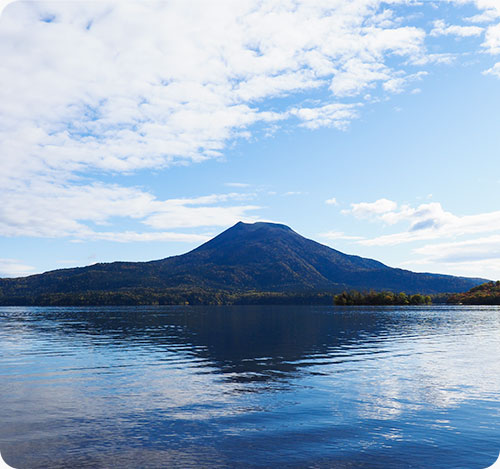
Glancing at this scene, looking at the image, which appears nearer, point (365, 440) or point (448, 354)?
point (365, 440)

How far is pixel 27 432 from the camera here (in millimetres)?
24766

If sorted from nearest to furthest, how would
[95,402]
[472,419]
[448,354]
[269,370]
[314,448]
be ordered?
1. [314,448]
2. [472,419]
3. [95,402]
4. [269,370]
5. [448,354]

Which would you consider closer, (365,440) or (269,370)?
(365,440)

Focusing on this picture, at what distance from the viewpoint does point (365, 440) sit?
77.5 ft

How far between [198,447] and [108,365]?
29.2 meters

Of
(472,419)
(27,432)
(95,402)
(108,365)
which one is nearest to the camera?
(27,432)

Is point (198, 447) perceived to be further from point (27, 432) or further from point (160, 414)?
point (27, 432)

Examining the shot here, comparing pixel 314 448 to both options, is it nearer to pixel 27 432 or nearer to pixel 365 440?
pixel 365 440

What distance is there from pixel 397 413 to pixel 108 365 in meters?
31.8

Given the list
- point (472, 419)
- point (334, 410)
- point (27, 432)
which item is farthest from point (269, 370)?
point (27, 432)

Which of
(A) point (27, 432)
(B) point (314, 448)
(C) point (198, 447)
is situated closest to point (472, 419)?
(B) point (314, 448)

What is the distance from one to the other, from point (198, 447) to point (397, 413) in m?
13.8

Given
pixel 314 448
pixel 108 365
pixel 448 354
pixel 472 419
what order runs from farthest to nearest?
pixel 448 354 → pixel 108 365 → pixel 472 419 → pixel 314 448

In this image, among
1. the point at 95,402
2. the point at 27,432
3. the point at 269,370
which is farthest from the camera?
the point at 269,370
